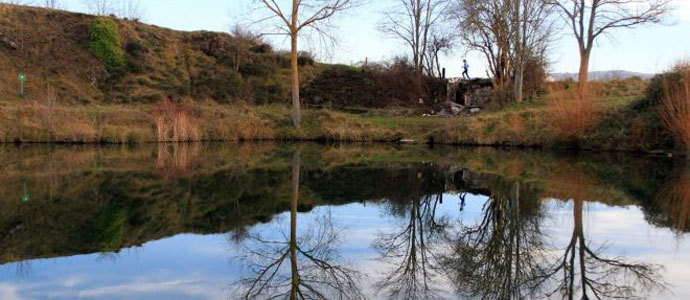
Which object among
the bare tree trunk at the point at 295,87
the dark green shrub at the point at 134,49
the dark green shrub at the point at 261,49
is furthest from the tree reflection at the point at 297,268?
the dark green shrub at the point at 261,49

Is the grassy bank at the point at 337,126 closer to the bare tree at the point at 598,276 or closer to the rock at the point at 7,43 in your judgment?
the rock at the point at 7,43

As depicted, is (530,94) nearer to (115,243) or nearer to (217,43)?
(217,43)

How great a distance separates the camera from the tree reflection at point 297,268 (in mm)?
4980

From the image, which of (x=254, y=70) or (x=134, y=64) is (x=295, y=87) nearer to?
(x=254, y=70)

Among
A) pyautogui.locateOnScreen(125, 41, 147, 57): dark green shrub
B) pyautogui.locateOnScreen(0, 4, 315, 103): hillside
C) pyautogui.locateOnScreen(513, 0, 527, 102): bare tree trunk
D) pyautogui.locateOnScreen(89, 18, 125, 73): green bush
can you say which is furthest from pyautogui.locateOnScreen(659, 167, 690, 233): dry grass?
pyautogui.locateOnScreen(125, 41, 147, 57): dark green shrub

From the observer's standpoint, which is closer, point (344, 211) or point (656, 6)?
point (344, 211)

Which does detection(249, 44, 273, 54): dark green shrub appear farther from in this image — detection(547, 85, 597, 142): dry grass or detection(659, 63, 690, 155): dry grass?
detection(659, 63, 690, 155): dry grass

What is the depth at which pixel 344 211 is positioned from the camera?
29.3 ft

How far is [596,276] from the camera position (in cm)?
546

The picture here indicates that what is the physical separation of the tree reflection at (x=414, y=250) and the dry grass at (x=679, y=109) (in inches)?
407

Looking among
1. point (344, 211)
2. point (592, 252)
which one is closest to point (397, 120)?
point (344, 211)

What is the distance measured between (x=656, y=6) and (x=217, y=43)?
2706 centimetres

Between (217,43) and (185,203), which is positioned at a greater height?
(217,43)

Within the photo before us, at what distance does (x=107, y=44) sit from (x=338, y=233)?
1232 inches
